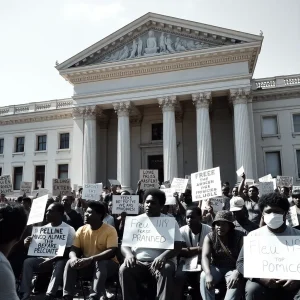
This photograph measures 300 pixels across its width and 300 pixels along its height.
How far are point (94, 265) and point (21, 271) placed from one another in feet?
5.22

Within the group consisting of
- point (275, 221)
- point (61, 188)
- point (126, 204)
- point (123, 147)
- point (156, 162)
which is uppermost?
point (123, 147)

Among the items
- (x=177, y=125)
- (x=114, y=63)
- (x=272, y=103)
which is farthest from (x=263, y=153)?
(x=114, y=63)

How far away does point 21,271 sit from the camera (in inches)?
227

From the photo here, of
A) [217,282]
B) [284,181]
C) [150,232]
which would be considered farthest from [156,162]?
[217,282]

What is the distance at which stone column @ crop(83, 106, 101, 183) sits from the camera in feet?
82.7

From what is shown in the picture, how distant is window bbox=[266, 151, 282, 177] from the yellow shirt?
72.6 ft

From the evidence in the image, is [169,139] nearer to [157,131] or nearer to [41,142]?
[157,131]

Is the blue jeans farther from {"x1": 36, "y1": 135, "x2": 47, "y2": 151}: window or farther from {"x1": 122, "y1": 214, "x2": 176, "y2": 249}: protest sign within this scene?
{"x1": 36, "y1": 135, "x2": 47, "y2": 151}: window

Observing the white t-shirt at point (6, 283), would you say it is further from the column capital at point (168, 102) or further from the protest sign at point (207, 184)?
the column capital at point (168, 102)

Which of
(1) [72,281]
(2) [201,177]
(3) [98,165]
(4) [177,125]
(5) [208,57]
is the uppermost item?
(5) [208,57]

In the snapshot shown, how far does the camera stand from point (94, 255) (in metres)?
5.02

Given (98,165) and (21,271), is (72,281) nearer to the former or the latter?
(21,271)

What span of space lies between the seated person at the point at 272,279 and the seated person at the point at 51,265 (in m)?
2.68

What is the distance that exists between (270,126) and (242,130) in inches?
169
